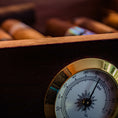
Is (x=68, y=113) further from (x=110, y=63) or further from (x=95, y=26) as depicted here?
(x=95, y=26)

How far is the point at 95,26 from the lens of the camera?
139cm

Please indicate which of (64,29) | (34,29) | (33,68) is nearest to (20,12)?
(34,29)

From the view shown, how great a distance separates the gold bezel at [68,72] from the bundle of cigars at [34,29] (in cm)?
28

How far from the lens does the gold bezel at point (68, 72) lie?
840mm

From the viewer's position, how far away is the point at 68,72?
0.84 m

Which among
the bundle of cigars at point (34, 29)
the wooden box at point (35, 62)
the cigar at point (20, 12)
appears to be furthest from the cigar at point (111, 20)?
the wooden box at point (35, 62)

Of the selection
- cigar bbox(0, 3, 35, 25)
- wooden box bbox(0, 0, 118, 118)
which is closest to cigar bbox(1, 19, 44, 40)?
cigar bbox(0, 3, 35, 25)

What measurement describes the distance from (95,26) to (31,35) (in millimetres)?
462

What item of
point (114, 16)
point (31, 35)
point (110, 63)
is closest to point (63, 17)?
point (114, 16)

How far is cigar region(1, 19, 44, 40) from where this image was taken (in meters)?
1.14

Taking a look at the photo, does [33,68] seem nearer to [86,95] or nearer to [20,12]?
[86,95]

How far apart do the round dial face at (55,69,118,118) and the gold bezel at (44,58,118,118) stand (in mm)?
17

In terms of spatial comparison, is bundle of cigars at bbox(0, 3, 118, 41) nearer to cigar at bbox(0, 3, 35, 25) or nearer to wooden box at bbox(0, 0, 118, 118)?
cigar at bbox(0, 3, 35, 25)

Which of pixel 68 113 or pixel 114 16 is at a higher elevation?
pixel 114 16
